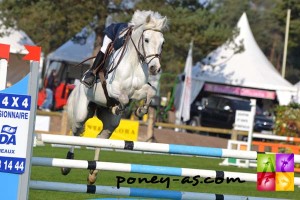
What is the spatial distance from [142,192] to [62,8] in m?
27.3

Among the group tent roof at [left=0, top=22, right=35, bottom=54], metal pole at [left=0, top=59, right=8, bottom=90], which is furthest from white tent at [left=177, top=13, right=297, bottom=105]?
metal pole at [left=0, top=59, right=8, bottom=90]

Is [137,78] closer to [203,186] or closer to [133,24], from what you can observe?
[133,24]

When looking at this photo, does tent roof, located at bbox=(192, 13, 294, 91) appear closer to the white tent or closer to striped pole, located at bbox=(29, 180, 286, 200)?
the white tent

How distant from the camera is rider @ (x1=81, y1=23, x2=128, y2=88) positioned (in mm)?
10914

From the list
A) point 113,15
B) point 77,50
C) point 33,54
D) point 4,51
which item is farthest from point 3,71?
point 77,50

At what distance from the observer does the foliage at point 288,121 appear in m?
20.8

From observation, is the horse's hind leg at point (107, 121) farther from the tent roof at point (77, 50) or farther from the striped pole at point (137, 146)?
the tent roof at point (77, 50)

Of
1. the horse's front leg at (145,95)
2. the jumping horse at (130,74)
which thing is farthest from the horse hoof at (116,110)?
the horse's front leg at (145,95)

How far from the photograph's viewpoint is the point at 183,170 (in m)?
8.34

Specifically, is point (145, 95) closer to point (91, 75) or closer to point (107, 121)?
point (91, 75)

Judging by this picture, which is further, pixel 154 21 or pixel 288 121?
pixel 288 121

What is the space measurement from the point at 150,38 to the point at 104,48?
41.4 inches

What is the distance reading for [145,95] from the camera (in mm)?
10477

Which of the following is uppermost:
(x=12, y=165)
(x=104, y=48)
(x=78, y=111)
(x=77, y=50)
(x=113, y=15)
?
(x=113, y=15)
